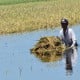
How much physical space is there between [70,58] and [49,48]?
171cm

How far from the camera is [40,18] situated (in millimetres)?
28781

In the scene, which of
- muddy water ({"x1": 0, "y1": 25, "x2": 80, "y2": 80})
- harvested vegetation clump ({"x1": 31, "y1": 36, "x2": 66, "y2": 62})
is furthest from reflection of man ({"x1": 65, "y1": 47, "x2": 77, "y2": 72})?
harvested vegetation clump ({"x1": 31, "y1": 36, "x2": 66, "y2": 62})

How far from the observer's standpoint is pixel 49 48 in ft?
54.1

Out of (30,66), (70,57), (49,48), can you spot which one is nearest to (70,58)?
(70,57)

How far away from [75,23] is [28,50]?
928 cm

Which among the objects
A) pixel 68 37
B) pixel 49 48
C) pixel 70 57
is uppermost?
pixel 68 37

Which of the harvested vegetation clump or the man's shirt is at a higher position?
the man's shirt

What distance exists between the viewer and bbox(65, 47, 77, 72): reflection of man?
1367 centimetres

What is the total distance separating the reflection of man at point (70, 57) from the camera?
13672 mm

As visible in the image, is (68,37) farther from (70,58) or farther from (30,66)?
(30,66)

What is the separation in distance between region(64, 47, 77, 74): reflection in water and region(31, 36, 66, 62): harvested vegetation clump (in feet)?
0.84

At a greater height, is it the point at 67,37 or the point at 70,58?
the point at 67,37

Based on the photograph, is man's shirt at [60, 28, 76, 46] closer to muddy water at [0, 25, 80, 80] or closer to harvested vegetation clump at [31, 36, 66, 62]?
harvested vegetation clump at [31, 36, 66, 62]

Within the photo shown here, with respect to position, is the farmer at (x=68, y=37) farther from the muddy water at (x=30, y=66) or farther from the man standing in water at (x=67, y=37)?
the muddy water at (x=30, y=66)
